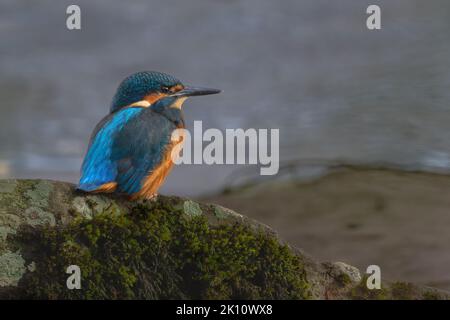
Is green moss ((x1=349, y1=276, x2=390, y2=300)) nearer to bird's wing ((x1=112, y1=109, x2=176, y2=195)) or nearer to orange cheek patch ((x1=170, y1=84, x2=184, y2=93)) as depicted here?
bird's wing ((x1=112, y1=109, x2=176, y2=195))

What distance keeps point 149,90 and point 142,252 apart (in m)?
0.94

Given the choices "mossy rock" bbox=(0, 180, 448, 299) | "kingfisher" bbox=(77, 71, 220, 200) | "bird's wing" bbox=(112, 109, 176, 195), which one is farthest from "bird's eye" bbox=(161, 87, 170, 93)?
"mossy rock" bbox=(0, 180, 448, 299)

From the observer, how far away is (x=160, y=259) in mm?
3523

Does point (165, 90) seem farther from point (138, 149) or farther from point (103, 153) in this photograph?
point (103, 153)

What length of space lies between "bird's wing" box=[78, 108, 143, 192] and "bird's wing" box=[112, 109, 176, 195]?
2cm

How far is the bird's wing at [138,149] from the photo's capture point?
3.75 metres

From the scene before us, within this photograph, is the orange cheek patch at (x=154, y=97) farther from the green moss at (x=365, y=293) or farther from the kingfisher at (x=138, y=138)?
the green moss at (x=365, y=293)


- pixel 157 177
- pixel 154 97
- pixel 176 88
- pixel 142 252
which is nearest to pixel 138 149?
pixel 157 177

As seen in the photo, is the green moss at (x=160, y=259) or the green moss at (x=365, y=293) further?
the green moss at (x=365, y=293)

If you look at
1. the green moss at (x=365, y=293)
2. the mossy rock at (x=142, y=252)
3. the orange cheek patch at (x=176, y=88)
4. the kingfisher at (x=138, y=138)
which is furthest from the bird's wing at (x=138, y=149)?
the green moss at (x=365, y=293)

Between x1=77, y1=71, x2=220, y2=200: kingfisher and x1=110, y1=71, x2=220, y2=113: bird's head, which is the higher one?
x1=110, y1=71, x2=220, y2=113: bird's head

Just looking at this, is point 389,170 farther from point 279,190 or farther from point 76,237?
point 76,237

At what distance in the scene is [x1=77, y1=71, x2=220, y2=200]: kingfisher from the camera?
3.73 m
